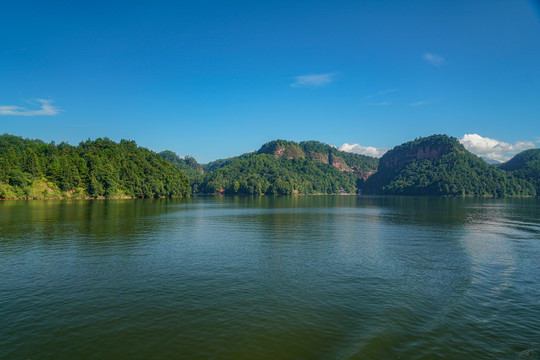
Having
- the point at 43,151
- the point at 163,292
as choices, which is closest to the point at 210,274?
the point at 163,292

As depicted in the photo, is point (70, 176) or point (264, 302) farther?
point (70, 176)

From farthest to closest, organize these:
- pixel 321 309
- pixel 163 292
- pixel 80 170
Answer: pixel 80 170
pixel 163 292
pixel 321 309

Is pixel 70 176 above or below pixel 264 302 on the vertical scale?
above

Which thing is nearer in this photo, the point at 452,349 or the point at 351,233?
the point at 452,349

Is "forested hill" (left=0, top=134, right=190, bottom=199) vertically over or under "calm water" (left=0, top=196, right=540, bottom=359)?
over

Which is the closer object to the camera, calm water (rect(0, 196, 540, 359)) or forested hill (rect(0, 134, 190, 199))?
calm water (rect(0, 196, 540, 359))

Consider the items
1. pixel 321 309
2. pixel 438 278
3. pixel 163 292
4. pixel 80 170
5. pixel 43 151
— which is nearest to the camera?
pixel 321 309

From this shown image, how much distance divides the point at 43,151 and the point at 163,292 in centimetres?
21051

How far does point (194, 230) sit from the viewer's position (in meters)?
49.2

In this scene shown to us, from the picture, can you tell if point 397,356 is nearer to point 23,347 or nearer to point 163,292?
point 163,292

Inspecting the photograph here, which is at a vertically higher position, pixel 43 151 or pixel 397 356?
pixel 43 151

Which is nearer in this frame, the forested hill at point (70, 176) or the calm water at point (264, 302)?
the calm water at point (264, 302)

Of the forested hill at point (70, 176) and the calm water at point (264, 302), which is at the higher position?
the forested hill at point (70, 176)

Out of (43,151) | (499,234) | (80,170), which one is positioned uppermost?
(43,151)
